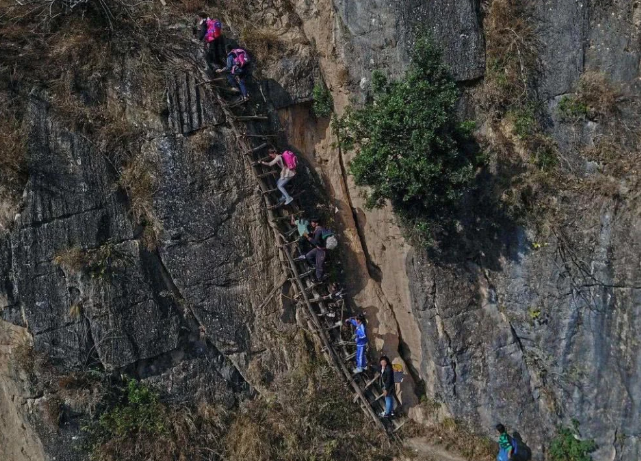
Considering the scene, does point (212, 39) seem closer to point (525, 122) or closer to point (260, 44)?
point (260, 44)

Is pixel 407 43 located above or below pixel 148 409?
above

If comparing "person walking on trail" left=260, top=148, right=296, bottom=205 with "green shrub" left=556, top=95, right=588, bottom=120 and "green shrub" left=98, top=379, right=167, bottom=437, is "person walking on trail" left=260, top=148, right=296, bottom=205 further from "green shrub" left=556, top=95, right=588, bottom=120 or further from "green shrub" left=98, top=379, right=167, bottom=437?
"green shrub" left=556, top=95, right=588, bottom=120

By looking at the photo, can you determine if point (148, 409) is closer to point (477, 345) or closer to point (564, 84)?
point (477, 345)

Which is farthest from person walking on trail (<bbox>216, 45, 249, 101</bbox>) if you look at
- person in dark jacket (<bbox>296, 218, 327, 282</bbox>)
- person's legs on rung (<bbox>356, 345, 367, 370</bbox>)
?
person's legs on rung (<bbox>356, 345, 367, 370</bbox>)

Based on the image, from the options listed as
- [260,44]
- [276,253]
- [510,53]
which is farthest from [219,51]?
[510,53]

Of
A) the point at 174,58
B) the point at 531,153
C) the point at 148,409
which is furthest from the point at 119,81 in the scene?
the point at 531,153

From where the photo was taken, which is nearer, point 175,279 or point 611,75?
point 611,75
